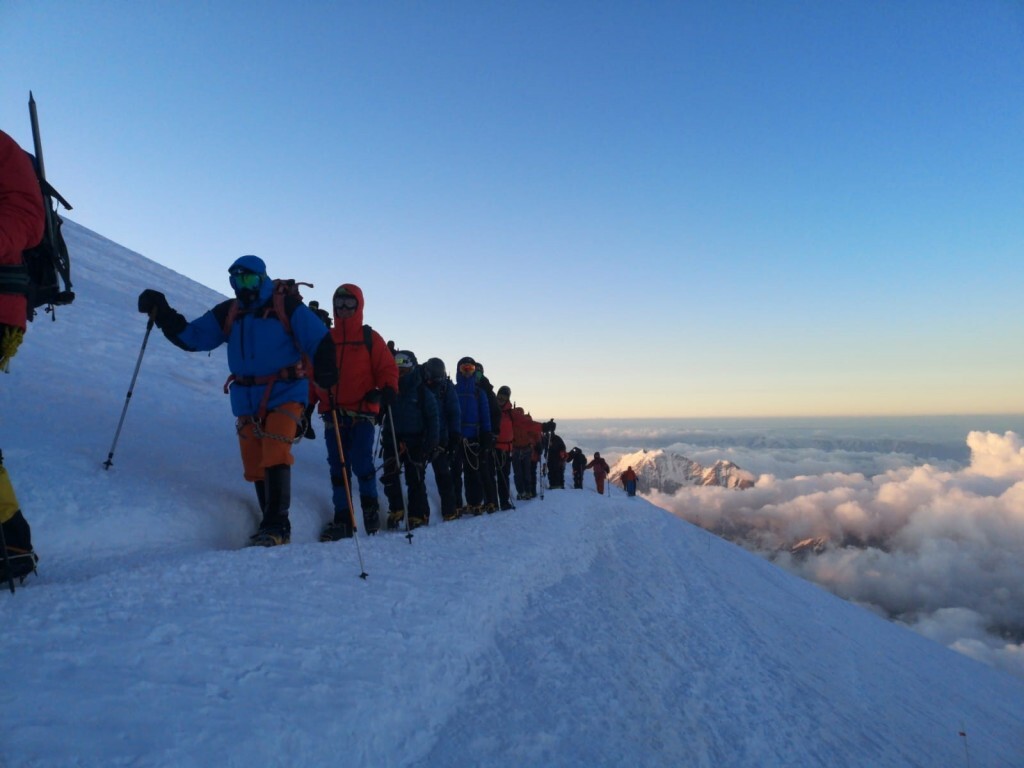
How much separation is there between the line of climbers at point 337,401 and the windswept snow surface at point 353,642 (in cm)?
59

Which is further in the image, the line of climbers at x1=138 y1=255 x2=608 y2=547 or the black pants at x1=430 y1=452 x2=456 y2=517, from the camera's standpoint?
the black pants at x1=430 y1=452 x2=456 y2=517

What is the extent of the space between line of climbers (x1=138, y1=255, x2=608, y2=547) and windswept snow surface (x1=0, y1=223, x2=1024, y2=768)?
59cm

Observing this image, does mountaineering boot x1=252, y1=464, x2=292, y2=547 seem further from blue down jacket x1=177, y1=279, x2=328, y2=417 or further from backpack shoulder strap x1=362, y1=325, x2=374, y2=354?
backpack shoulder strap x1=362, y1=325, x2=374, y2=354

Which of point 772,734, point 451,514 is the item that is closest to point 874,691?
point 772,734

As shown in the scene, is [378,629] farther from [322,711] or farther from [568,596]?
[568,596]

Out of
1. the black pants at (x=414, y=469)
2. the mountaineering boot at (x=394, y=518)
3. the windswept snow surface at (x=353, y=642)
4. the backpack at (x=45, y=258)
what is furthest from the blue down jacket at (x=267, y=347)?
the mountaineering boot at (x=394, y=518)

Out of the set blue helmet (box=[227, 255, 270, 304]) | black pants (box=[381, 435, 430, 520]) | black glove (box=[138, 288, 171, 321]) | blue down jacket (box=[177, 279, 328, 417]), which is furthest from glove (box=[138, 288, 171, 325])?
black pants (box=[381, 435, 430, 520])

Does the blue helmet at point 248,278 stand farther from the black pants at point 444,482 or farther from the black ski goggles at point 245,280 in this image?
the black pants at point 444,482

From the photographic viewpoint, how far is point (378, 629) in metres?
3.26

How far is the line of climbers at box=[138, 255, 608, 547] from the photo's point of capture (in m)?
4.98

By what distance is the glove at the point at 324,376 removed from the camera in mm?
4941

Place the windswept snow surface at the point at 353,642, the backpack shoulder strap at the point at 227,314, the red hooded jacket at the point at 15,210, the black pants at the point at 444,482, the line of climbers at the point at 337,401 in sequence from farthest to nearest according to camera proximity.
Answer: the black pants at the point at 444,482 < the backpack shoulder strap at the point at 227,314 < the line of climbers at the point at 337,401 < the red hooded jacket at the point at 15,210 < the windswept snow surface at the point at 353,642

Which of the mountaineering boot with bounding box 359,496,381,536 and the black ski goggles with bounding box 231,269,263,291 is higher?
the black ski goggles with bounding box 231,269,263,291

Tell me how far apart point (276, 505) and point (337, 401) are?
5.65ft
